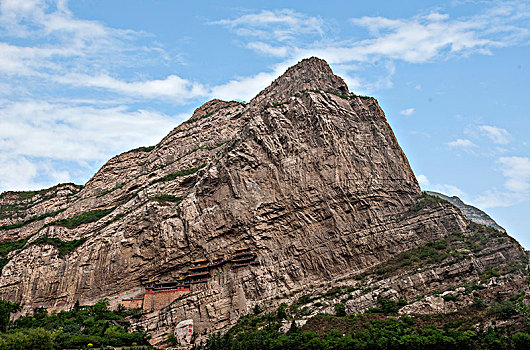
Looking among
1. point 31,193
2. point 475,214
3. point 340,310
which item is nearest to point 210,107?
point 31,193

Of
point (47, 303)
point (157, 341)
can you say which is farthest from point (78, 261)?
point (157, 341)

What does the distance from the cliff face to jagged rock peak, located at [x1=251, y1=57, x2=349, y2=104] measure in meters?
2.82

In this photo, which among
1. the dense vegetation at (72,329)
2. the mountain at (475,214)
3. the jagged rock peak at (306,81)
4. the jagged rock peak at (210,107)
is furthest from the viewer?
the mountain at (475,214)

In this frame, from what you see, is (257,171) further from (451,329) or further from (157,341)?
(451,329)

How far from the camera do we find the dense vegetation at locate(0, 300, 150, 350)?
34375mm

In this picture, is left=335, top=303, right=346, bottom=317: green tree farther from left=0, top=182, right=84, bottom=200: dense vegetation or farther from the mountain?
the mountain

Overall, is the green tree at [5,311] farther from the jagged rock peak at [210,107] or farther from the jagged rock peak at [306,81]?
the jagged rock peak at [210,107]

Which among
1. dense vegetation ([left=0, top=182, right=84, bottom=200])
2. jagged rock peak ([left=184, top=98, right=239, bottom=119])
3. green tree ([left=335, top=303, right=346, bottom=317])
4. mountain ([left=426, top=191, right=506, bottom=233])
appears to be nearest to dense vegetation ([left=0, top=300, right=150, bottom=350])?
green tree ([left=335, top=303, right=346, bottom=317])

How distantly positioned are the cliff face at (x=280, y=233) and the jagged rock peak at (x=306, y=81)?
9.24 feet

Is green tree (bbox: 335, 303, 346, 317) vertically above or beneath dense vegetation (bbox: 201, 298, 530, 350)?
above

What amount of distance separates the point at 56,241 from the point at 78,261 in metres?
5.57

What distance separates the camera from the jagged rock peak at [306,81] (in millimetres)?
61125

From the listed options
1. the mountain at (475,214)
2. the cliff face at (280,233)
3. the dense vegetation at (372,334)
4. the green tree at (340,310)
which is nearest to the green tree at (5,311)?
the cliff face at (280,233)

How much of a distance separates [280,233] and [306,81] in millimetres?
24692
